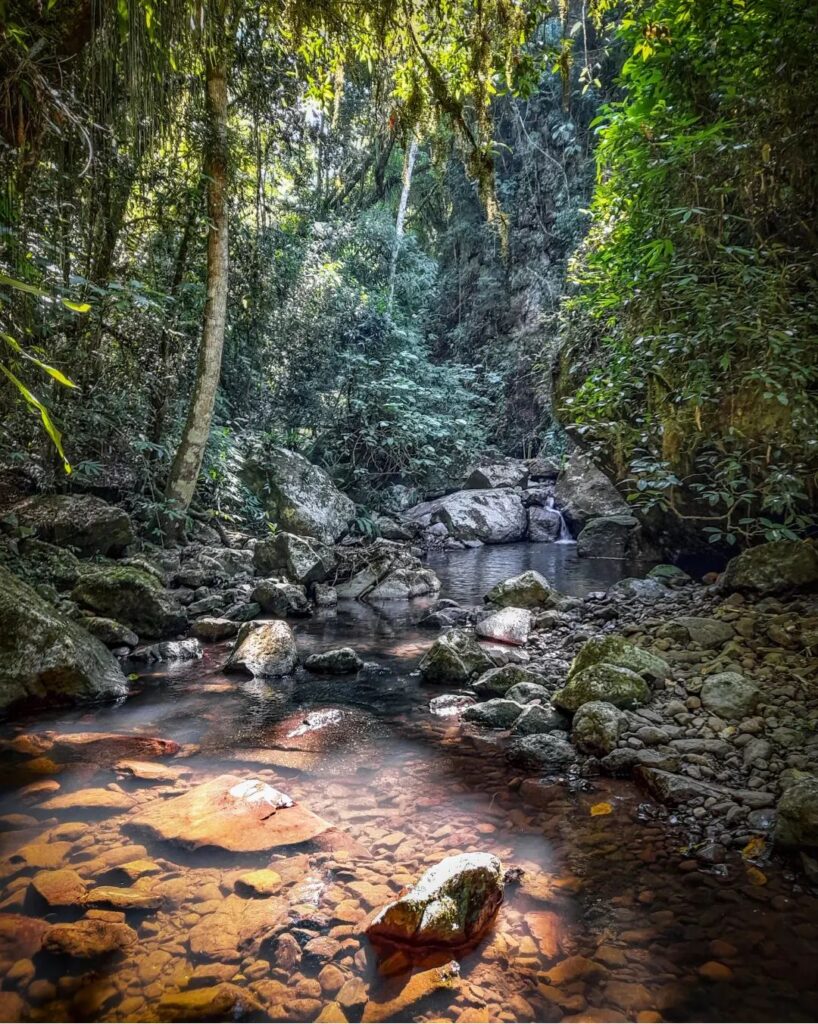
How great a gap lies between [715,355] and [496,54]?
263 cm

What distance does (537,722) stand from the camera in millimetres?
3404

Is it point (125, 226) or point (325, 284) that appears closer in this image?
point (125, 226)

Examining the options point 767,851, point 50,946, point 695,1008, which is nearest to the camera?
point 695,1008

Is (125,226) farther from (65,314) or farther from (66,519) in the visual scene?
(66,519)

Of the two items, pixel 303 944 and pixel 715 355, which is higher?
pixel 715 355

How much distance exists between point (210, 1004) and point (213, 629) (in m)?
3.89

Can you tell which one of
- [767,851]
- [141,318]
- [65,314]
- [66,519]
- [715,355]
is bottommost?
→ [767,851]

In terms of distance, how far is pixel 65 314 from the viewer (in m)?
5.09

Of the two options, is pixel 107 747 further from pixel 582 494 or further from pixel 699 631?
pixel 582 494

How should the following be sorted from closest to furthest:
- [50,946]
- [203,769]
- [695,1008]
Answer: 1. [695,1008]
2. [50,946]
3. [203,769]

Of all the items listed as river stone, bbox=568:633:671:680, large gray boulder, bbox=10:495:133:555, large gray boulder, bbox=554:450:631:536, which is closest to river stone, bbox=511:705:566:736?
river stone, bbox=568:633:671:680

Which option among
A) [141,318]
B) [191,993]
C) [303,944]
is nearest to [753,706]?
[303,944]

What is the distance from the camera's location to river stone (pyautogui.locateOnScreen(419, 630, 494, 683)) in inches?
172

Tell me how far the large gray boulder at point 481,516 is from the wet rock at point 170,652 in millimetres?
7102
